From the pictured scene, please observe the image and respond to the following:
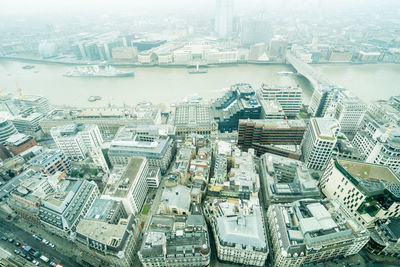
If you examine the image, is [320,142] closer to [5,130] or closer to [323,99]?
[323,99]

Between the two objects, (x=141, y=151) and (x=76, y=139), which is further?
(x=76, y=139)

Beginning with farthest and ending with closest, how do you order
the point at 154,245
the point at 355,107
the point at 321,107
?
the point at 321,107 < the point at 355,107 < the point at 154,245

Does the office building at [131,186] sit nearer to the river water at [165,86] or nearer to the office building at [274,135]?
the office building at [274,135]

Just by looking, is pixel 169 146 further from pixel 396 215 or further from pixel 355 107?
pixel 355 107

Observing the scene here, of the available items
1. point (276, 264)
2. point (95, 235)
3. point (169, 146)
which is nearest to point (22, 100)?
point (169, 146)

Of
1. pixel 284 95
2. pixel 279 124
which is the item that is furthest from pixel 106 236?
pixel 284 95
